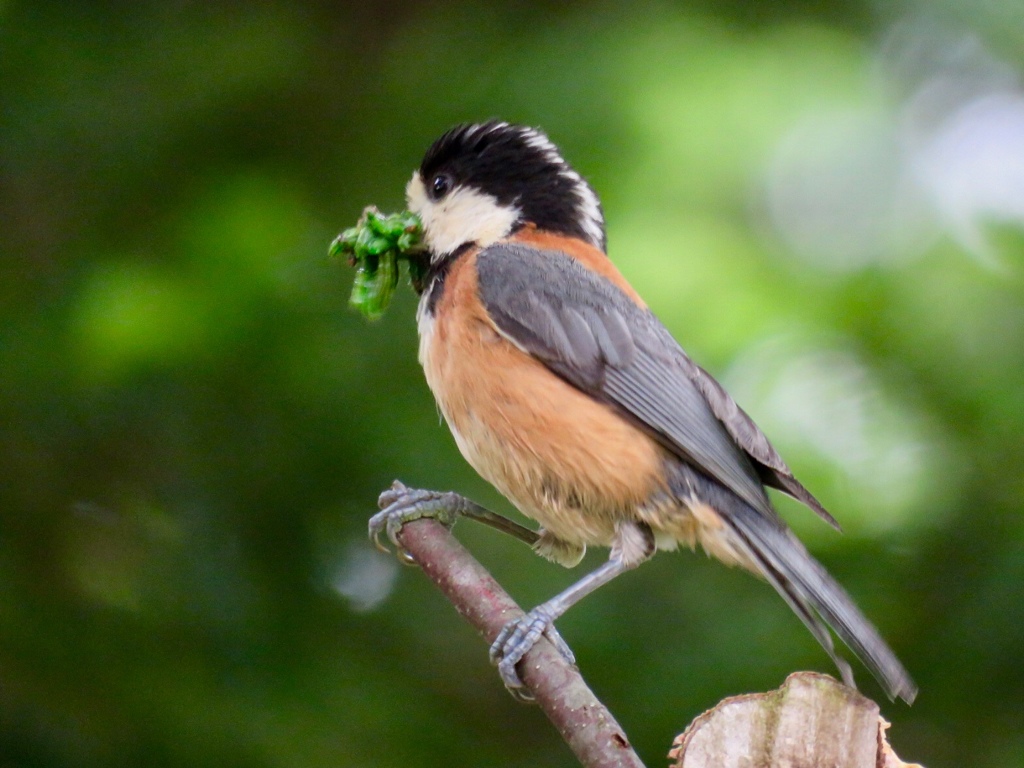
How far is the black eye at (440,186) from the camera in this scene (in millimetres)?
3355

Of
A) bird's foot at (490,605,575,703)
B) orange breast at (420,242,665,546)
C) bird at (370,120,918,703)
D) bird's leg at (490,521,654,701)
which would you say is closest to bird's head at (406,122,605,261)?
bird at (370,120,918,703)

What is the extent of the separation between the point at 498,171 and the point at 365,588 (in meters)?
1.41

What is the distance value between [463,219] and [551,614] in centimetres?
127

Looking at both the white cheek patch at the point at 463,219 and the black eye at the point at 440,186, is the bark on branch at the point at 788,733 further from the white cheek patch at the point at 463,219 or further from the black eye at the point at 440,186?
the black eye at the point at 440,186

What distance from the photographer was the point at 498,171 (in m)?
3.33

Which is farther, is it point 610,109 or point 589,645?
point 610,109

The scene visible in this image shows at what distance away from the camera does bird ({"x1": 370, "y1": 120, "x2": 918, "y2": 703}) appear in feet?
9.17

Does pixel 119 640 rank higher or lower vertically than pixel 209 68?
lower

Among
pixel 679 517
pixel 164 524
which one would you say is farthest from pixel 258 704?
pixel 679 517

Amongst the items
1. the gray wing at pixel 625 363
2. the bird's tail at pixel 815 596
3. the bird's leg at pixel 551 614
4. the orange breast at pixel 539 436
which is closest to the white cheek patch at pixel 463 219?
the gray wing at pixel 625 363

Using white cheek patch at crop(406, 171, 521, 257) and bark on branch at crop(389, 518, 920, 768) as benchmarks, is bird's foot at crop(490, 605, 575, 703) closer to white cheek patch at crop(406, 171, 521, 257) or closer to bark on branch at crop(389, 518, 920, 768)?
bark on branch at crop(389, 518, 920, 768)

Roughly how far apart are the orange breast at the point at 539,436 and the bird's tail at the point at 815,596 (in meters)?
0.25

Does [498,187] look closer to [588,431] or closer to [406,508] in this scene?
[588,431]

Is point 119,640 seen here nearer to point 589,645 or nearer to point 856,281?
point 589,645
